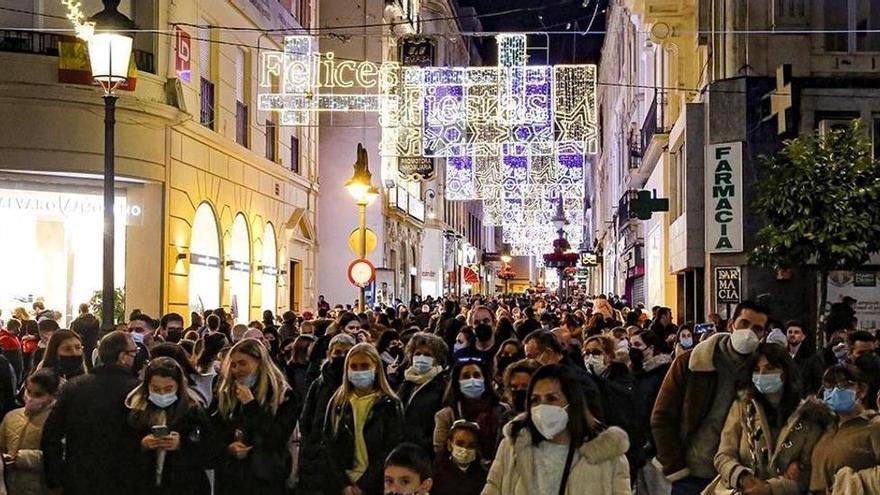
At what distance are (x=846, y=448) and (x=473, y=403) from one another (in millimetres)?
2602

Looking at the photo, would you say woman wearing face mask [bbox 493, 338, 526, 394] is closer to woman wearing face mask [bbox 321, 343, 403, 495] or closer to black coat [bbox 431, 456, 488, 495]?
woman wearing face mask [bbox 321, 343, 403, 495]

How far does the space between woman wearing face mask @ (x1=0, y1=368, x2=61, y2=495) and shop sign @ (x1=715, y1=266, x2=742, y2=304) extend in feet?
50.5

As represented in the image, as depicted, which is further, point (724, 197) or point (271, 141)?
point (271, 141)

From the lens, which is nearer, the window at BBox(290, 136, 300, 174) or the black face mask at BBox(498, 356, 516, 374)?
the black face mask at BBox(498, 356, 516, 374)

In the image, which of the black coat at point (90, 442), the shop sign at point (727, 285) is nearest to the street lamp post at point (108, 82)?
the black coat at point (90, 442)

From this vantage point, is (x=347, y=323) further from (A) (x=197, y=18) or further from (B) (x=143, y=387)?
(A) (x=197, y=18)

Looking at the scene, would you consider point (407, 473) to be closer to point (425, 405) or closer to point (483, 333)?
point (425, 405)

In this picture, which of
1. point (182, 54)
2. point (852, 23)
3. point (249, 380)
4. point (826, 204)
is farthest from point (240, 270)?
point (249, 380)

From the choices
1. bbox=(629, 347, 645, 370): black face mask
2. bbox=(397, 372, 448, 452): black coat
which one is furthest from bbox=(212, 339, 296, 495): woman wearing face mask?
bbox=(629, 347, 645, 370): black face mask

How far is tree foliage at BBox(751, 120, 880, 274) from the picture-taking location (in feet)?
54.8

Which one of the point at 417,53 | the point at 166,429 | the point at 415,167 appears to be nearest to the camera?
the point at 166,429

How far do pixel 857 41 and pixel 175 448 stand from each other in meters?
17.7

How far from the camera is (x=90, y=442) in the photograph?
782 centimetres

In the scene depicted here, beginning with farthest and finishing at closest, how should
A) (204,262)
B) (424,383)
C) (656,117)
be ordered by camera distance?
(656,117) → (204,262) → (424,383)
